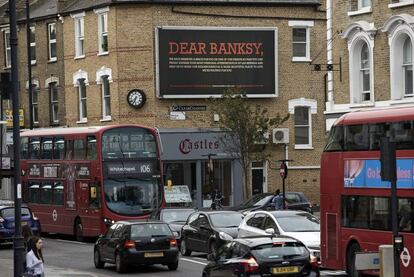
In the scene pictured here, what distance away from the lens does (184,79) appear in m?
53.1

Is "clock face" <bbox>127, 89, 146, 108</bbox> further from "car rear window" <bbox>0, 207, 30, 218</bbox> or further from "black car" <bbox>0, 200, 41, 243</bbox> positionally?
"car rear window" <bbox>0, 207, 30, 218</bbox>

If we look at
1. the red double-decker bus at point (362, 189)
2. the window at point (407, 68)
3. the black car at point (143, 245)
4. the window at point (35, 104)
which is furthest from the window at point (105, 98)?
the red double-decker bus at point (362, 189)

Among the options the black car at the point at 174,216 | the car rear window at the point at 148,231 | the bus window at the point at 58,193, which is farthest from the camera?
the bus window at the point at 58,193

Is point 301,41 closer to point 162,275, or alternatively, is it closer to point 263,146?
point 263,146

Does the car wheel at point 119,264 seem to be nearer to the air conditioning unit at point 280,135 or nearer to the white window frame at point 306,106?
the air conditioning unit at point 280,135

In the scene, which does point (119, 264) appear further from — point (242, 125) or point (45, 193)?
point (242, 125)

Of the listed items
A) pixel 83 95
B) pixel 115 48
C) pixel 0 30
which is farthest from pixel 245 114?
pixel 0 30

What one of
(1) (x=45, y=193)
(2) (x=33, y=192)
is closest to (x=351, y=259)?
(1) (x=45, y=193)

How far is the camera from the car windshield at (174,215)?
125ft

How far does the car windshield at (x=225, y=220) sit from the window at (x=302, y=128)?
23277mm

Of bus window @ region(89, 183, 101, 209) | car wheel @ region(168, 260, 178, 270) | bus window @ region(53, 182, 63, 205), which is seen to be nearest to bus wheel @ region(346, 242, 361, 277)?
car wheel @ region(168, 260, 178, 270)

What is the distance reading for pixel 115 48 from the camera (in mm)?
52469

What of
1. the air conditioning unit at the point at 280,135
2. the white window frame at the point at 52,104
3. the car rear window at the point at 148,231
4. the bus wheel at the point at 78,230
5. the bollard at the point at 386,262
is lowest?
the bus wheel at the point at 78,230

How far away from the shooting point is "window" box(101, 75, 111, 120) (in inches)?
2112
